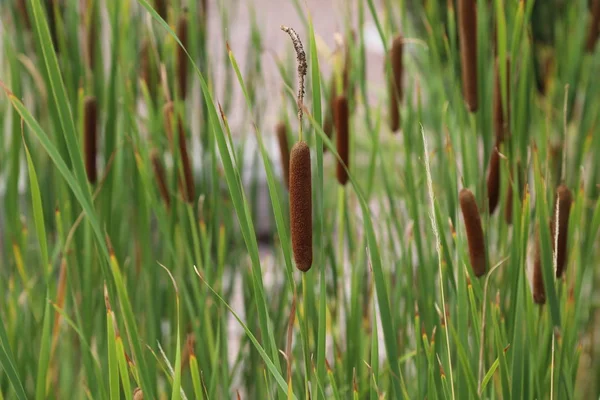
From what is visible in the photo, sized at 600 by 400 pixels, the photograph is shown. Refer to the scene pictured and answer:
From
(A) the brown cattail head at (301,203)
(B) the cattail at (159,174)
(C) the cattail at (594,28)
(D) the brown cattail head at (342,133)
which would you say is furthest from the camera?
(C) the cattail at (594,28)

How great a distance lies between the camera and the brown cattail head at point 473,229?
579mm

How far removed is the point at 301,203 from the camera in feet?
1.54

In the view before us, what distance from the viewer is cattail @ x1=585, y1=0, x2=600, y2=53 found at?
92 cm

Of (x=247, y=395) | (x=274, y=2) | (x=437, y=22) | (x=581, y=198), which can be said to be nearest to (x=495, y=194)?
(x=581, y=198)

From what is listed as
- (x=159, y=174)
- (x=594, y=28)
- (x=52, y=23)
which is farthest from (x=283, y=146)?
(x=594, y=28)

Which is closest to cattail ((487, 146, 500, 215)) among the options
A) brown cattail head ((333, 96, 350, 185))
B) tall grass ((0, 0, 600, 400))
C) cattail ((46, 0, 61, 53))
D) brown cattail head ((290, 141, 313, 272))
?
tall grass ((0, 0, 600, 400))

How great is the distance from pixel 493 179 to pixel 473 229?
14 cm

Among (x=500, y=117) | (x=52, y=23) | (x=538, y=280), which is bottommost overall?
(x=538, y=280)

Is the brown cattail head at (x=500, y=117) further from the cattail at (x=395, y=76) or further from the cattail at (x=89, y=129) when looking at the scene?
the cattail at (x=89, y=129)

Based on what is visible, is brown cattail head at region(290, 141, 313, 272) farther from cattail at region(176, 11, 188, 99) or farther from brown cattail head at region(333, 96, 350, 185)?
cattail at region(176, 11, 188, 99)

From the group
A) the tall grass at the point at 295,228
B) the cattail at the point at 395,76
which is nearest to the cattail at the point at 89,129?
the tall grass at the point at 295,228

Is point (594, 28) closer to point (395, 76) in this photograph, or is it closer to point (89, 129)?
point (395, 76)

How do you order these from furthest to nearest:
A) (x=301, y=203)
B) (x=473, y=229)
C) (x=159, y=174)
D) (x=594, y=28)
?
(x=594, y=28) < (x=159, y=174) < (x=473, y=229) < (x=301, y=203)

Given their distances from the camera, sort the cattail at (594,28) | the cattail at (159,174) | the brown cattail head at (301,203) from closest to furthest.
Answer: the brown cattail head at (301,203) → the cattail at (159,174) → the cattail at (594,28)
